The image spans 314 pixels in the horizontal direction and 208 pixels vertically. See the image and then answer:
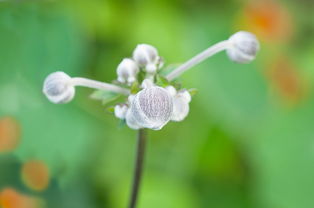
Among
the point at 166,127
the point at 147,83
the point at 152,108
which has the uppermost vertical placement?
the point at 166,127

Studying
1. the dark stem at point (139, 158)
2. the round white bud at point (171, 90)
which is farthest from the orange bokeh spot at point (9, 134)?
the round white bud at point (171, 90)

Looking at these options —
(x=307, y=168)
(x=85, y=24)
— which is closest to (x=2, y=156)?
(x=85, y=24)

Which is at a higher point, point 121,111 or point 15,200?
point 121,111

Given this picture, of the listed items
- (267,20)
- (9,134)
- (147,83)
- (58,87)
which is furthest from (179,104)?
(267,20)

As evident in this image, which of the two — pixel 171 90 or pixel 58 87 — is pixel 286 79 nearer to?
pixel 171 90

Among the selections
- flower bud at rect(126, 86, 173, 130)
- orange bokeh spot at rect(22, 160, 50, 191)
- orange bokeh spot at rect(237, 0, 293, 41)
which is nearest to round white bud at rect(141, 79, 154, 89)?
flower bud at rect(126, 86, 173, 130)

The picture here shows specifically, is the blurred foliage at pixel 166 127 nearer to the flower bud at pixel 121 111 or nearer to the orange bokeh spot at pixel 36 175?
the orange bokeh spot at pixel 36 175

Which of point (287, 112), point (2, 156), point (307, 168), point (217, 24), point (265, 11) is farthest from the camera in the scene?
point (265, 11)

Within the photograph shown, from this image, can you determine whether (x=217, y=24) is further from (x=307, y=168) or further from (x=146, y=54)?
(x=146, y=54)
